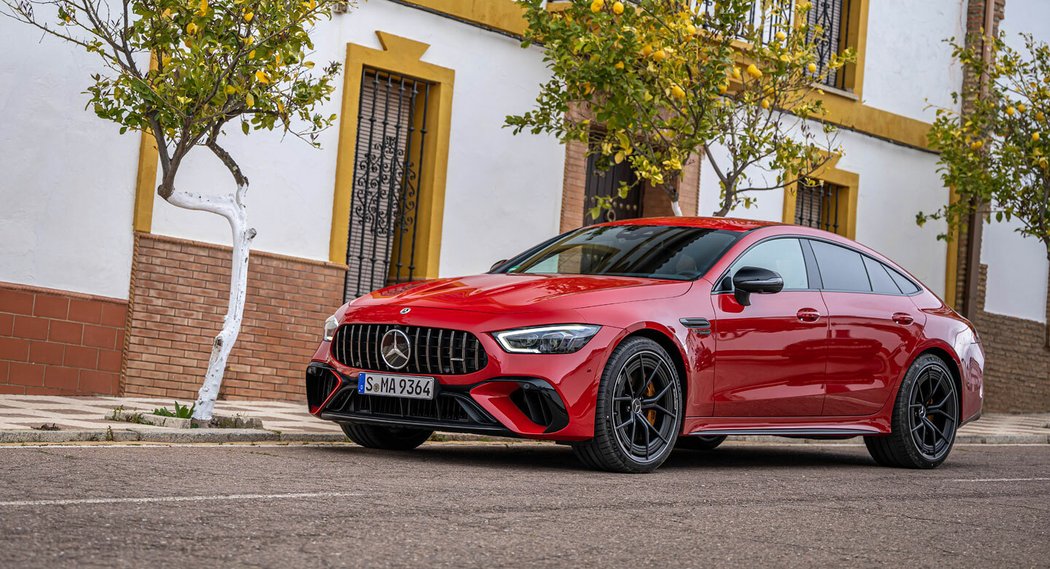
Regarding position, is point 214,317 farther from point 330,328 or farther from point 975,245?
point 975,245

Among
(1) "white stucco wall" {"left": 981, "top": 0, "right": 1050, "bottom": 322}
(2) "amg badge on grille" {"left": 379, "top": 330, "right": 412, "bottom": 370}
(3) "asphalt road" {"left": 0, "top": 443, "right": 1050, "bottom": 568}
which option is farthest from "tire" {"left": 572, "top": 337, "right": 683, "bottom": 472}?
(1) "white stucco wall" {"left": 981, "top": 0, "right": 1050, "bottom": 322}

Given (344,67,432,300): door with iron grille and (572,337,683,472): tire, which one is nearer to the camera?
(572,337,683,472): tire

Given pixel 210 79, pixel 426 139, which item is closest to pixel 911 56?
pixel 426 139

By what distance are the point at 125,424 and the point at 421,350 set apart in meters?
2.62

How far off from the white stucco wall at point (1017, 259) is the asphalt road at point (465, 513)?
46.1 feet

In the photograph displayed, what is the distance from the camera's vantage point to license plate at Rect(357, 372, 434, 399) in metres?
7.95

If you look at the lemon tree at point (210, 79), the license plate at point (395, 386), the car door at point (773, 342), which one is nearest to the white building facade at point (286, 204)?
the lemon tree at point (210, 79)

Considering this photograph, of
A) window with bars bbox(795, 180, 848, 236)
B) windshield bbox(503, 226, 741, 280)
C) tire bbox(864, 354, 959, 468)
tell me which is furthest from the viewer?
window with bars bbox(795, 180, 848, 236)

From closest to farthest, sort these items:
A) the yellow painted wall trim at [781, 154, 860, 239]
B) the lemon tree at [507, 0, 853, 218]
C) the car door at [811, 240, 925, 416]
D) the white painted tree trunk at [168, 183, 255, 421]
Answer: the car door at [811, 240, 925, 416]
the white painted tree trunk at [168, 183, 255, 421]
the lemon tree at [507, 0, 853, 218]
the yellow painted wall trim at [781, 154, 860, 239]

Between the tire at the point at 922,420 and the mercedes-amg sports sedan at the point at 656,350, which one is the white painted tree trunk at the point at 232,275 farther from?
the tire at the point at 922,420

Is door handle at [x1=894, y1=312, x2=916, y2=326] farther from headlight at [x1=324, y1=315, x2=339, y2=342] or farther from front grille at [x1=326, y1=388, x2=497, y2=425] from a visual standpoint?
headlight at [x1=324, y1=315, x2=339, y2=342]

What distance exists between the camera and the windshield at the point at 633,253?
8922 millimetres

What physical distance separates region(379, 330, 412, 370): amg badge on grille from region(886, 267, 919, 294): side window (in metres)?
4.04

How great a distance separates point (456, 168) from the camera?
50.4ft
